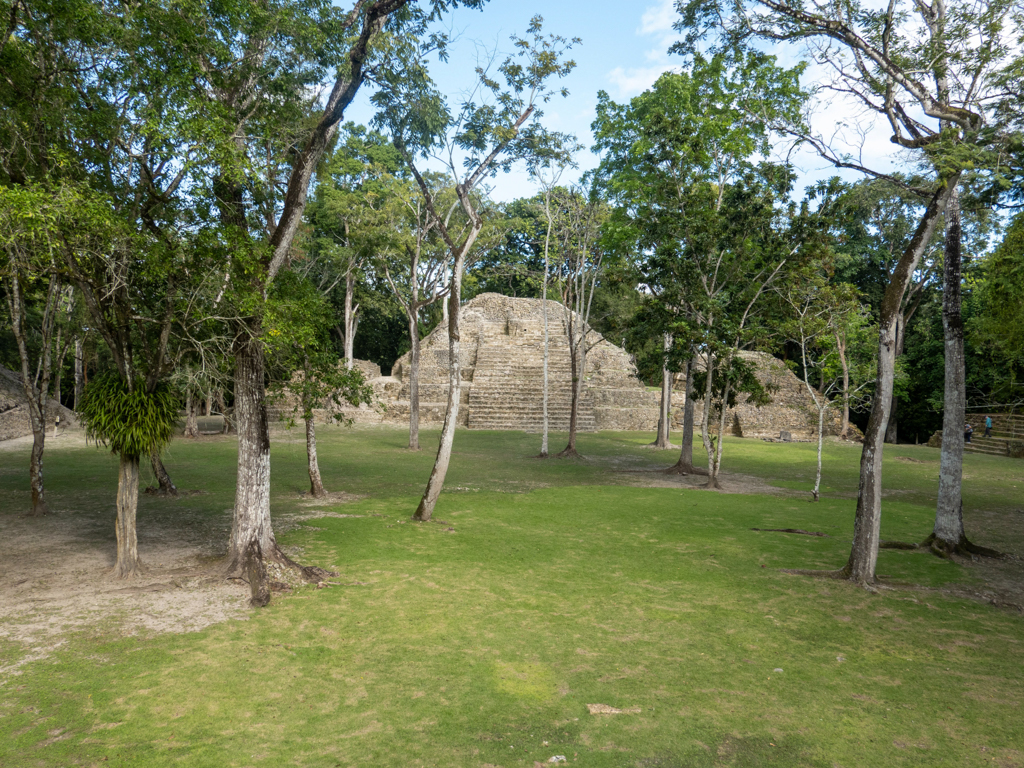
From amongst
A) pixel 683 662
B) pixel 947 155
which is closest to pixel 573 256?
pixel 947 155

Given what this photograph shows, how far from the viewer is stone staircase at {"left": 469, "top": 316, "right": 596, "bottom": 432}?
2534 centimetres

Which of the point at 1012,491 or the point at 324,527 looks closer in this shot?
the point at 324,527

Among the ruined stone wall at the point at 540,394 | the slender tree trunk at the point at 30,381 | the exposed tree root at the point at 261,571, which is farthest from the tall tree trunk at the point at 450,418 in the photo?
the ruined stone wall at the point at 540,394

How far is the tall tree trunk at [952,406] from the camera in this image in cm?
754

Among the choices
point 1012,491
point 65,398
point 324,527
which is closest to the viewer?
point 324,527

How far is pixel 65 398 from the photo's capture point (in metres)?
29.8

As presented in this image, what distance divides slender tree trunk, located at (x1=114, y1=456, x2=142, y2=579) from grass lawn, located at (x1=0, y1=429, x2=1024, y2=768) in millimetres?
1286

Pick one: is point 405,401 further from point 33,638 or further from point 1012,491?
point 33,638

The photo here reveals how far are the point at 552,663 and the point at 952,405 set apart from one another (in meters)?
6.07

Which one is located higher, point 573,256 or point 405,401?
point 573,256

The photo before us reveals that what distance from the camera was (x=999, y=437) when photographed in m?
23.1

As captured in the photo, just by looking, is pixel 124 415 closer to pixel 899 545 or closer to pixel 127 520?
pixel 127 520

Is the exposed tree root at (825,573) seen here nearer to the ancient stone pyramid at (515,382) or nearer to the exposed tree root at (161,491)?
the exposed tree root at (161,491)

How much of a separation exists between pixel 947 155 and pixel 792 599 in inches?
171
